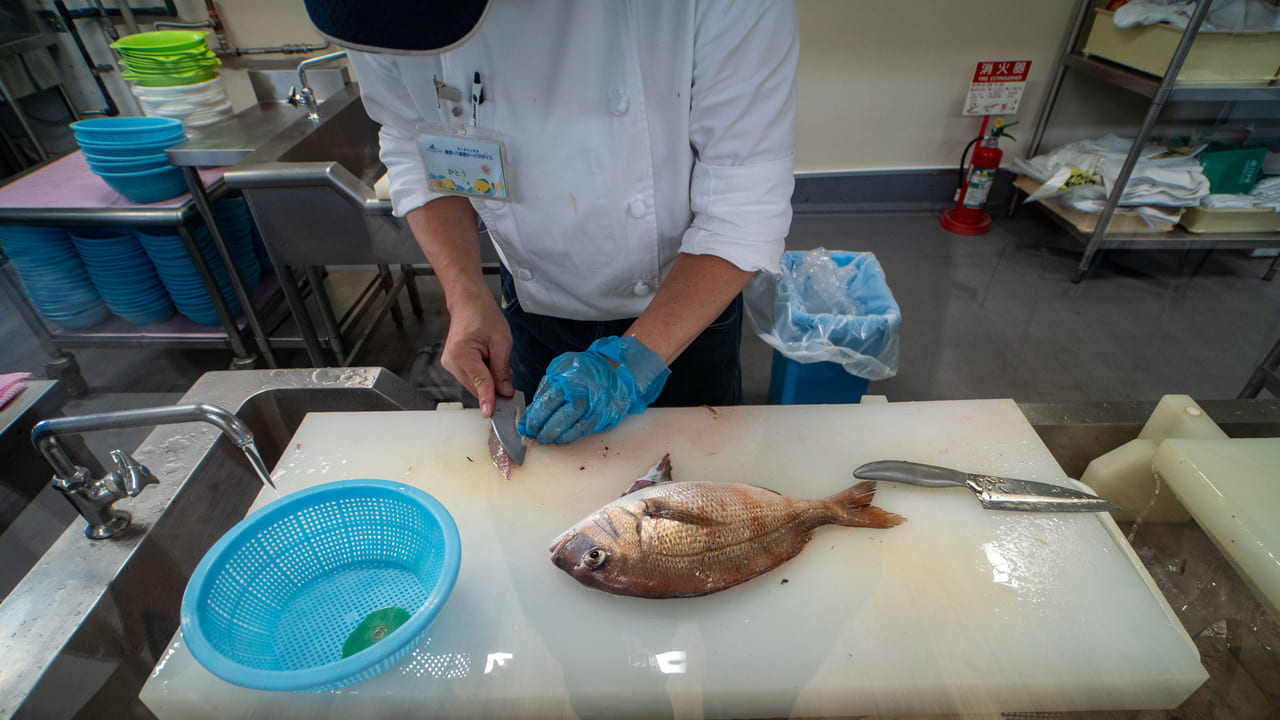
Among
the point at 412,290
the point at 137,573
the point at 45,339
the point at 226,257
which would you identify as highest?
the point at 137,573

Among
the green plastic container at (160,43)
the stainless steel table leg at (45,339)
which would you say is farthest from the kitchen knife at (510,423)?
the green plastic container at (160,43)

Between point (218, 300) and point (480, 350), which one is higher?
point (480, 350)

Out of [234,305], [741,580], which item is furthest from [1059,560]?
[234,305]

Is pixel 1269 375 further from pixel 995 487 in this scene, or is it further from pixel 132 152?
pixel 132 152

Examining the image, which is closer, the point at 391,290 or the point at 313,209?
the point at 313,209

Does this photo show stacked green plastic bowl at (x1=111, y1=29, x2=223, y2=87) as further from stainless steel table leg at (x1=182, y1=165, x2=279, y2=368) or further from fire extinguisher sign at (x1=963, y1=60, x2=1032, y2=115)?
fire extinguisher sign at (x1=963, y1=60, x2=1032, y2=115)

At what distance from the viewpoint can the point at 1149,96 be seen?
3246 millimetres

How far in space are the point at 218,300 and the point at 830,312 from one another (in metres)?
2.89

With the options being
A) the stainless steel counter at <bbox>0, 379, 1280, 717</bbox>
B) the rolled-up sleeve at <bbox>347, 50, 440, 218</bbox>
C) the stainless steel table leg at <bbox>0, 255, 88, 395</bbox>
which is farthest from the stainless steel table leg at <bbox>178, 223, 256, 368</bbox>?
the rolled-up sleeve at <bbox>347, 50, 440, 218</bbox>

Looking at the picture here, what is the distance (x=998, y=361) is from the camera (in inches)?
129

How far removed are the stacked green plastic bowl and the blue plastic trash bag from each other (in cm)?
291

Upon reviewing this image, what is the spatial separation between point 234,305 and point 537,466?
2594mm

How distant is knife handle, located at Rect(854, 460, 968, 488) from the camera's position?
1207 millimetres

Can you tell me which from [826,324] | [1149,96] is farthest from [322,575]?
[1149,96]
